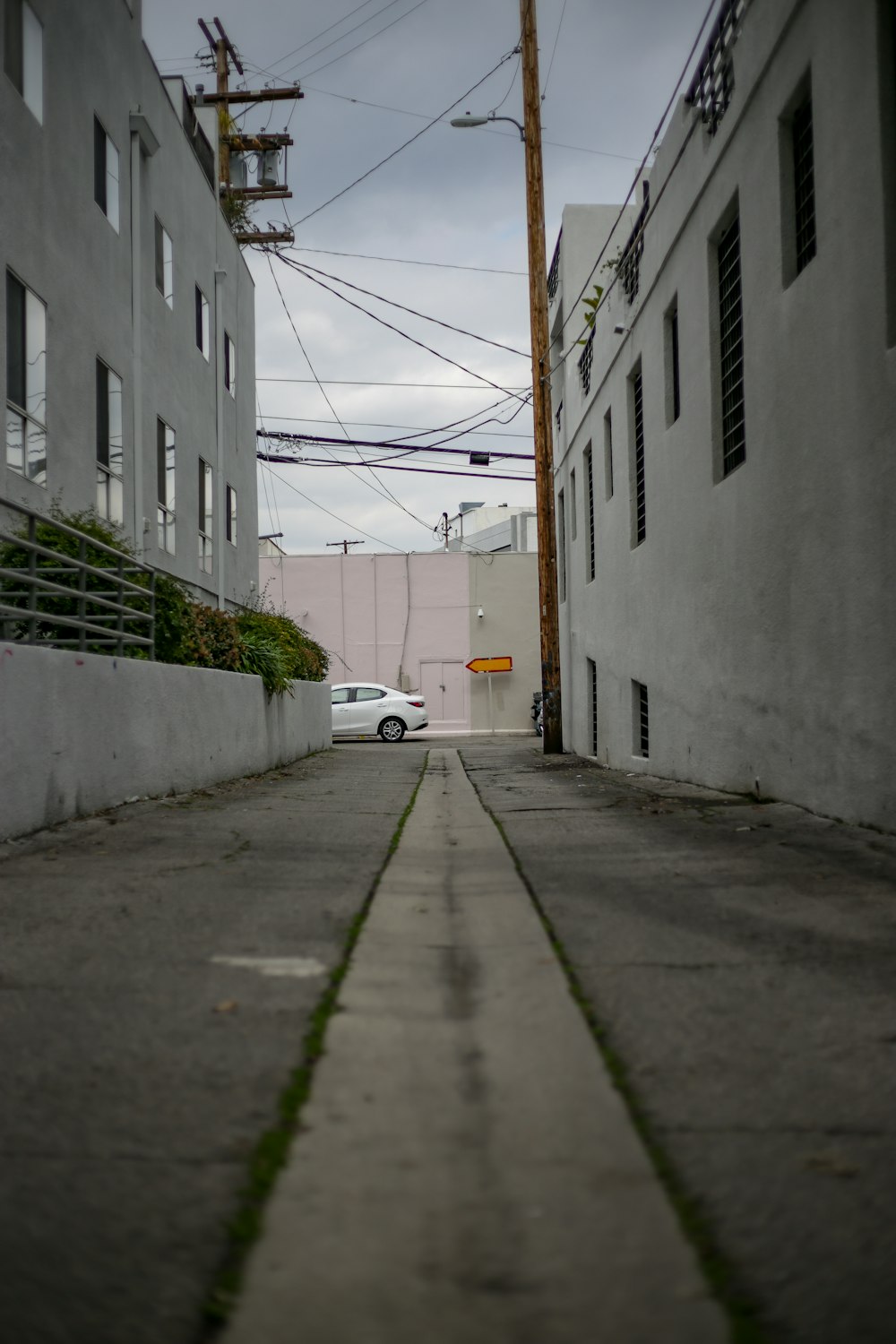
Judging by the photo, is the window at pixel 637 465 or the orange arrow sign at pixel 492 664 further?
the orange arrow sign at pixel 492 664

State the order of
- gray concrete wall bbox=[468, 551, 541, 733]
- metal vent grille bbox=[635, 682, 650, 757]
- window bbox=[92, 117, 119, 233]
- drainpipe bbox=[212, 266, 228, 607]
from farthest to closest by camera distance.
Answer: gray concrete wall bbox=[468, 551, 541, 733], drainpipe bbox=[212, 266, 228, 607], metal vent grille bbox=[635, 682, 650, 757], window bbox=[92, 117, 119, 233]

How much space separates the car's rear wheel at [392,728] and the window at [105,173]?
2030 centimetres

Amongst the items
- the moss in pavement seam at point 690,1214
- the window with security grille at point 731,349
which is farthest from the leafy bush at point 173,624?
the moss in pavement seam at point 690,1214

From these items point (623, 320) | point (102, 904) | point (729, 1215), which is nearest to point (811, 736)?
point (102, 904)

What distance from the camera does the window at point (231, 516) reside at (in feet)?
71.9

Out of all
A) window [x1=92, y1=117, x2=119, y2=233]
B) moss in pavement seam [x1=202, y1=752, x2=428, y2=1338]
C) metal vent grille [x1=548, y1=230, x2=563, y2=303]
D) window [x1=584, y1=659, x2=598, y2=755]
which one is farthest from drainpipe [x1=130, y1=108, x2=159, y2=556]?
moss in pavement seam [x1=202, y1=752, x2=428, y2=1338]

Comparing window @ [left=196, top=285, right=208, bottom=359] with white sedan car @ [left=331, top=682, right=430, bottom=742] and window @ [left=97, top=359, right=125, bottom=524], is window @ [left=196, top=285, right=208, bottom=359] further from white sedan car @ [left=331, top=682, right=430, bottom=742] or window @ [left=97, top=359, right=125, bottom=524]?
white sedan car @ [left=331, top=682, right=430, bottom=742]

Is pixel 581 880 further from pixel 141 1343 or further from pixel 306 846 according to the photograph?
pixel 141 1343

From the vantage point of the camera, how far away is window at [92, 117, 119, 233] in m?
14.3

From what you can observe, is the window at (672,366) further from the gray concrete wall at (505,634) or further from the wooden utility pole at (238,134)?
the gray concrete wall at (505,634)

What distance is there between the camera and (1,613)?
7684mm

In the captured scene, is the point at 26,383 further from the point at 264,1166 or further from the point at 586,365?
the point at 264,1166

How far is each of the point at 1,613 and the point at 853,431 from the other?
5.37m

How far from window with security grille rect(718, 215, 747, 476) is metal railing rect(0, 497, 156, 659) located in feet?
16.3
